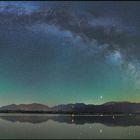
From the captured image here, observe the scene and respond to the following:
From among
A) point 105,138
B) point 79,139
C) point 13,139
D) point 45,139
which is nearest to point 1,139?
point 13,139

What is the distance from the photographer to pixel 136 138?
37.6 m

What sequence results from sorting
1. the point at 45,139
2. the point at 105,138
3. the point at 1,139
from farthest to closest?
1. the point at 105,138
2. the point at 45,139
3. the point at 1,139

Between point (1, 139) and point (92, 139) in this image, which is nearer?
point (1, 139)

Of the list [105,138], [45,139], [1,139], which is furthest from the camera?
[105,138]

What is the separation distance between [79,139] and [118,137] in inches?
209

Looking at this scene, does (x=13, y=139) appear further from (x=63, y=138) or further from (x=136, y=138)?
(x=136, y=138)

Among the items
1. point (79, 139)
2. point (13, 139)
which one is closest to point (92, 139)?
point (79, 139)

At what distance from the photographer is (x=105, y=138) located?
38.1m

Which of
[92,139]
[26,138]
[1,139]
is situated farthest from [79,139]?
[1,139]

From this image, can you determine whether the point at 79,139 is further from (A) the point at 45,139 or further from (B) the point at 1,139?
(B) the point at 1,139

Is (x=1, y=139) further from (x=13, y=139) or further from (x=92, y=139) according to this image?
(x=92, y=139)

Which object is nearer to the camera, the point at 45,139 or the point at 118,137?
the point at 45,139

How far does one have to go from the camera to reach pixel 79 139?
3572cm

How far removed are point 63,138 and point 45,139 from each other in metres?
2.04
